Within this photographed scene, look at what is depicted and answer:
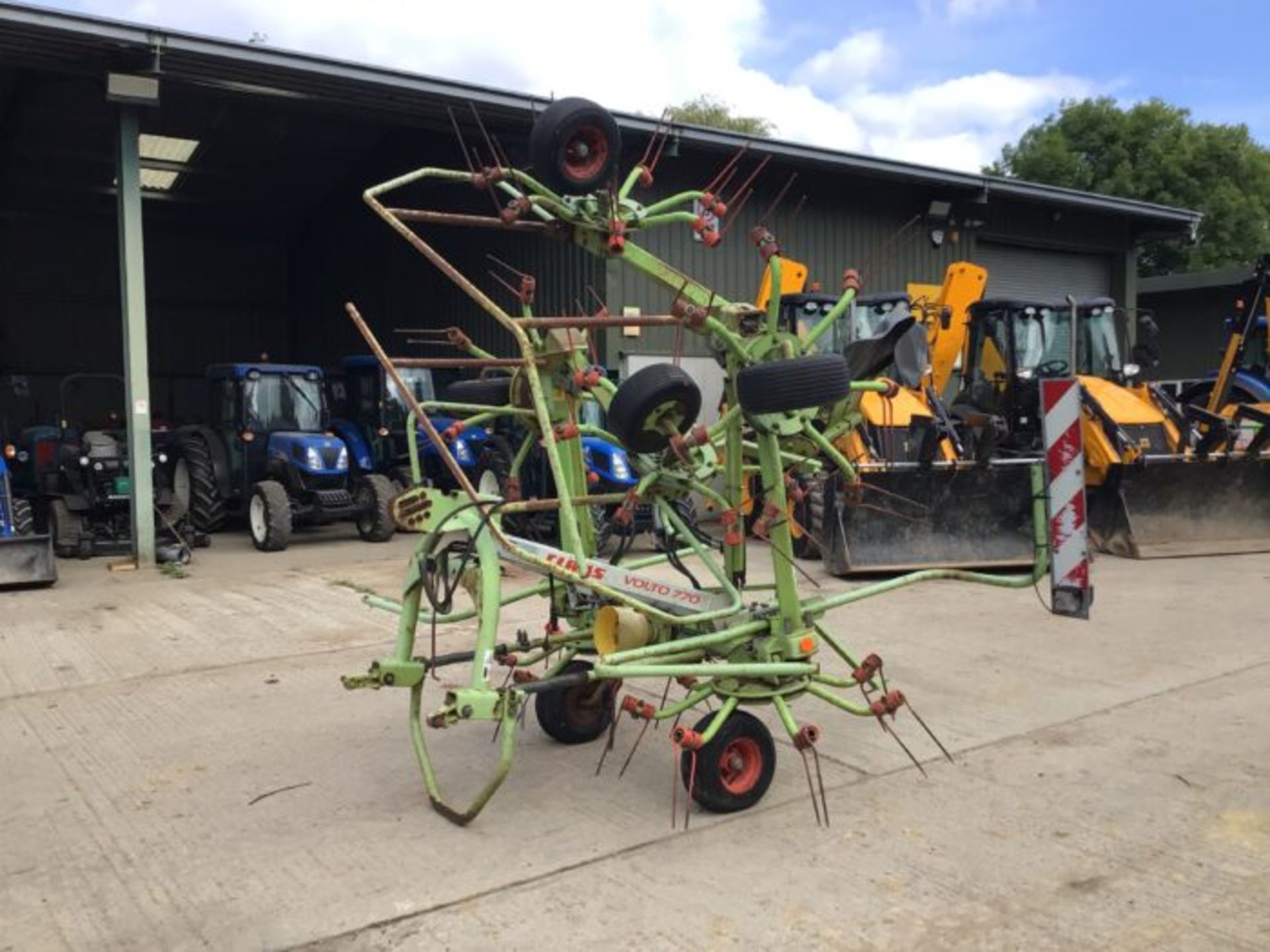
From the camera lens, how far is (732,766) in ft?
13.1

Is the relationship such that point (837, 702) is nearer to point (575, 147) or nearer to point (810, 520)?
point (575, 147)

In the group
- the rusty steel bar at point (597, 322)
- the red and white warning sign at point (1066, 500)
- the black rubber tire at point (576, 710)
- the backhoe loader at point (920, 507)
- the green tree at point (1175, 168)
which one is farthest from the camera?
the green tree at point (1175, 168)

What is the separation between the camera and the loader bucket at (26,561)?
29.3 ft

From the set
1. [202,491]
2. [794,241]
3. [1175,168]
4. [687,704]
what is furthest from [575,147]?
[1175,168]

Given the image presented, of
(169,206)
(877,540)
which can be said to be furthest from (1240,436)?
(169,206)

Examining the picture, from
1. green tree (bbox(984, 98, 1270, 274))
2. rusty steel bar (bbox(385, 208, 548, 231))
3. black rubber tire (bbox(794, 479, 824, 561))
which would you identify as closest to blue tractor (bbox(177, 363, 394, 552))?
black rubber tire (bbox(794, 479, 824, 561))

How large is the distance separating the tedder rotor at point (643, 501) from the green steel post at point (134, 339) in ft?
22.8

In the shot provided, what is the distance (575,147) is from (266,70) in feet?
24.9

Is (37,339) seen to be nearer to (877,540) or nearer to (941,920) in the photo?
(877,540)

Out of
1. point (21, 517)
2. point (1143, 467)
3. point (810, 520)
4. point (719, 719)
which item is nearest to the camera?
point (719, 719)

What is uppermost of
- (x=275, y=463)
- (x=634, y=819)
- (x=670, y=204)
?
(x=670, y=204)

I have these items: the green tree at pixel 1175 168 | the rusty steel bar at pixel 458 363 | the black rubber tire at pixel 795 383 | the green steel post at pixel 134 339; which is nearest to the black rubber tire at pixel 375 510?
the green steel post at pixel 134 339

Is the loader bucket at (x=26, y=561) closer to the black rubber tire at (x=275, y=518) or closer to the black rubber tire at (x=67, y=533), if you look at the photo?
the black rubber tire at (x=67, y=533)

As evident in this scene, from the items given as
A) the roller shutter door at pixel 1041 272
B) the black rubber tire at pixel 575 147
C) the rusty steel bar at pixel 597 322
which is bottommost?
the rusty steel bar at pixel 597 322
